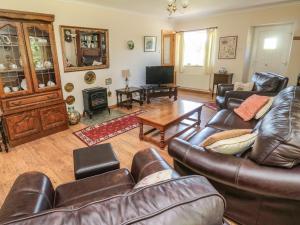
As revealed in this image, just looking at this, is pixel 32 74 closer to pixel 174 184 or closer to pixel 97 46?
pixel 97 46

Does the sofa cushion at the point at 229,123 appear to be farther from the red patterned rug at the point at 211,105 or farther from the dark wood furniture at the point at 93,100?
the dark wood furniture at the point at 93,100

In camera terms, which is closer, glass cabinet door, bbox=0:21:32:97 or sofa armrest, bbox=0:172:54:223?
sofa armrest, bbox=0:172:54:223

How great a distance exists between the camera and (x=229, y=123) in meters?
2.62

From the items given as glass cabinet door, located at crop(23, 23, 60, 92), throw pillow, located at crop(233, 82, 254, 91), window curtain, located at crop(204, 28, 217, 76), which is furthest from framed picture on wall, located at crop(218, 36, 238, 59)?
glass cabinet door, located at crop(23, 23, 60, 92)

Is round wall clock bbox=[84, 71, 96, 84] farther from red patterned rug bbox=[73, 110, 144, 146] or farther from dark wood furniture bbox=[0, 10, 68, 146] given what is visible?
red patterned rug bbox=[73, 110, 144, 146]

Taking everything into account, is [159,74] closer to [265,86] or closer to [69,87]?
[69,87]

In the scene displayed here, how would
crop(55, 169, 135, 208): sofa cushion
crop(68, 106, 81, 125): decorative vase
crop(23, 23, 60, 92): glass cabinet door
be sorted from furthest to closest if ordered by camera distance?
1. crop(68, 106, 81, 125): decorative vase
2. crop(23, 23, 60, 92): glass cabinet door
3. crop(55, 169, 135, 208): sofa cushion

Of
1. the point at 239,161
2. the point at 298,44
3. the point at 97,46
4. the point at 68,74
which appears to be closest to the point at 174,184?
the point at 239,161

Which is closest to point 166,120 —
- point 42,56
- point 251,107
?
point 251,107

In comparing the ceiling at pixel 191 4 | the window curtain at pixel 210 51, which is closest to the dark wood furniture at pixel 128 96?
the ceiling at pixel 191 4

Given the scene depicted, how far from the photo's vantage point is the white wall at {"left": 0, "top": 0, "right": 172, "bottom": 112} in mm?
3640

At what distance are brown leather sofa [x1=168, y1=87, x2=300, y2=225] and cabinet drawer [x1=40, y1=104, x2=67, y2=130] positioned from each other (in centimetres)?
267

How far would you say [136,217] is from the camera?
578 millimetres

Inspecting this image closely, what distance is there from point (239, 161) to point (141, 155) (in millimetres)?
733
